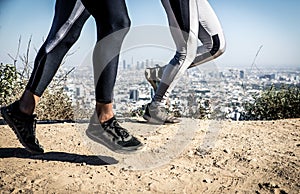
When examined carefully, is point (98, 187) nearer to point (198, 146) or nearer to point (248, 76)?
point (198, 146)

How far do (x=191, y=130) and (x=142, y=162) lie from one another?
3.28ft

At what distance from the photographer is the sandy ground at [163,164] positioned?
5.68 ft

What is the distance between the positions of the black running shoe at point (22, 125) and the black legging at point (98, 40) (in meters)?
0.17

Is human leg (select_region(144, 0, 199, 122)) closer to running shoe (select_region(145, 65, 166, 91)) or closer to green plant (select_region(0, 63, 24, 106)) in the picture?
running shoe (select_region(145, 65, 166, 91))

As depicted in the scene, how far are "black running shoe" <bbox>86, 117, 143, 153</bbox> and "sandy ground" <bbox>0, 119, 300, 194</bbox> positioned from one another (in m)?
0.10

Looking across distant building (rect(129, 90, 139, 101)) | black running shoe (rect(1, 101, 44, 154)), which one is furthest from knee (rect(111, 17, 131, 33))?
distant building (rect(129, 90, 139, 101))

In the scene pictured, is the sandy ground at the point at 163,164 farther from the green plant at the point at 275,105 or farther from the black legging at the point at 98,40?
the green plant at the point at 275,105

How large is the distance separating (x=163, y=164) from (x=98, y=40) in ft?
2.89

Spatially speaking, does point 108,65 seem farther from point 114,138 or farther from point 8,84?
point 8,84

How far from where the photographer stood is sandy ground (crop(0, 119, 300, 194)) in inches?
68.2

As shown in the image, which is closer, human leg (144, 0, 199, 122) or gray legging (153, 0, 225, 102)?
human leg (144, 0, 199, 122)

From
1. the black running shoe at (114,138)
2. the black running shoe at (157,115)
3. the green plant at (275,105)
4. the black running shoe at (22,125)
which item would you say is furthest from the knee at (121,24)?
the green plant at (275,105)

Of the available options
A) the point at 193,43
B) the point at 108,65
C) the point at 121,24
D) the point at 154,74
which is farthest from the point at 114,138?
the point at 154,74

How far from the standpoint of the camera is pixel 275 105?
488cm
